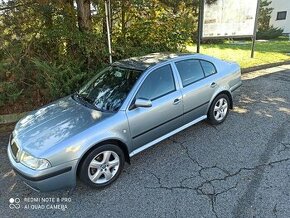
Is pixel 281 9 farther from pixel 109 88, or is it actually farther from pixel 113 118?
pixel 113 118

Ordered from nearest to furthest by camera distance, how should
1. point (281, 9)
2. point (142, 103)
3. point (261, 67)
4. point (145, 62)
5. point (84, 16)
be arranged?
point (142, 103)
point (145, 62)
point (84, 16)
point (261, 67)
point (281, 9)

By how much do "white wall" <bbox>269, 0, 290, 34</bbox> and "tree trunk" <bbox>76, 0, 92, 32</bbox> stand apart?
25214 millimetres

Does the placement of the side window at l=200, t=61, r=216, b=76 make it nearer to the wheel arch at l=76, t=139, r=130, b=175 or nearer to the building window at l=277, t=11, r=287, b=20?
the wheel arch at l=76, t=139, r=130, b=175

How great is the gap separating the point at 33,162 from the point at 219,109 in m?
3.30

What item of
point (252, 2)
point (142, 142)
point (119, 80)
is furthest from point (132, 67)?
point (252, 2)

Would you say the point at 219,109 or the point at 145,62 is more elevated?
the point at 145,62

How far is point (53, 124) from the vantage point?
130 inches

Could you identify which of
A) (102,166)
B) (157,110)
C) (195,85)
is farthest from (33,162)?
(195,85)

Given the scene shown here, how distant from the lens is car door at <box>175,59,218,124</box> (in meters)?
4.13

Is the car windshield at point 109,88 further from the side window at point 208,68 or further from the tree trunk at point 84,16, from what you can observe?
→ the tree trunk at point 84,16

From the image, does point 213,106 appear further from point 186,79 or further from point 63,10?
point 63,10

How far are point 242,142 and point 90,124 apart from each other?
99.6 inches

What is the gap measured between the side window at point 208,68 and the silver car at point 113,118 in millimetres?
21

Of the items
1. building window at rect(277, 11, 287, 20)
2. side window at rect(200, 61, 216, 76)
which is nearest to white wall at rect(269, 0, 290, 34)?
building window at rect(277, 11, 287, 20)
